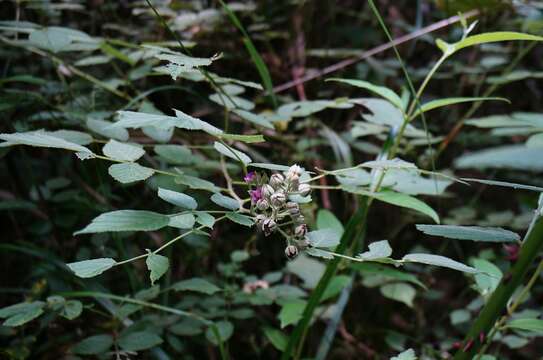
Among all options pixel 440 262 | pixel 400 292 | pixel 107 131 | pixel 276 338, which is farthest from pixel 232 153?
pixel 400 292

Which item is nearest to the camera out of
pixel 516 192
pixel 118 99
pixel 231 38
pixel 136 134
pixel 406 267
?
pixel 136 134

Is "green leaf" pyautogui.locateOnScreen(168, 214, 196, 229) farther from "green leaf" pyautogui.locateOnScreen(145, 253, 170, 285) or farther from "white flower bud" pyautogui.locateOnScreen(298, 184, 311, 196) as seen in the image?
"white flower bud" pyautogui.locateOnScreen(298, 184, 311, 196)

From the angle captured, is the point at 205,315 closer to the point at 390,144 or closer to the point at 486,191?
the point at 390,144

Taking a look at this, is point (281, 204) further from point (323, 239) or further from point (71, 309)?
point (71, 309)

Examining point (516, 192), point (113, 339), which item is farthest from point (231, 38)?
point (516, 192)

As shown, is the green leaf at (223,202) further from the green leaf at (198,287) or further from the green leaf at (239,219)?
the green leaf at (198,287)
